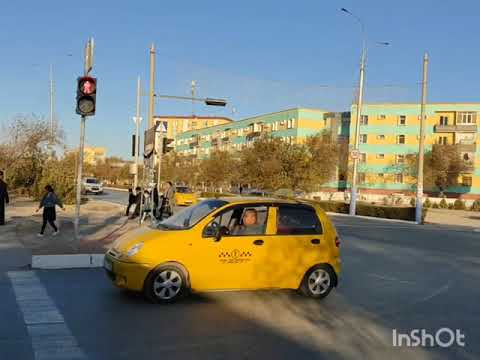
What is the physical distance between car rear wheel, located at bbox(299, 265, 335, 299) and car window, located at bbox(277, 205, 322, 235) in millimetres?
620

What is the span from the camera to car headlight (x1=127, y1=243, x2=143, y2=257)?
750cm

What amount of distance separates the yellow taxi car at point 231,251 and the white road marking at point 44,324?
108 centimetres

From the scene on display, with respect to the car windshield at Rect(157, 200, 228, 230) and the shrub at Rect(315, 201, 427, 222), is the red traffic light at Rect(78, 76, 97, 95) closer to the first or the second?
the car windshield at Rect(157, 200, 228, 230)

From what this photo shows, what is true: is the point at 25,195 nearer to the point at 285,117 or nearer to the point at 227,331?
the point at 227,331

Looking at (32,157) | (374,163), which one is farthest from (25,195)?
(374,163)

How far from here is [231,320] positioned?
684cm

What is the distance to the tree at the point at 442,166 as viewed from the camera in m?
65.6

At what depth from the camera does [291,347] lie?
582 cm

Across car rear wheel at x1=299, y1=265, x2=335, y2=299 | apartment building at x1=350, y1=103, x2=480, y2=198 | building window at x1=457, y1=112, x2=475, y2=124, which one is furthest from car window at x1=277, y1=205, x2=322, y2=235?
building window at x1=457, y1=112, x2=475, y2=124

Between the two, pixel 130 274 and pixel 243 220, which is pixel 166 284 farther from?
pixel 243 220

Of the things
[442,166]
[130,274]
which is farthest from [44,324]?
[442,166]

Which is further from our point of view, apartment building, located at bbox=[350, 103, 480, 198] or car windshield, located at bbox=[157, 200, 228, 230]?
apartment building, located at bbox=[350, 103, 480, 198]

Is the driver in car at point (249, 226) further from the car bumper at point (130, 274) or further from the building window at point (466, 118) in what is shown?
the building window at point (466, 118)
